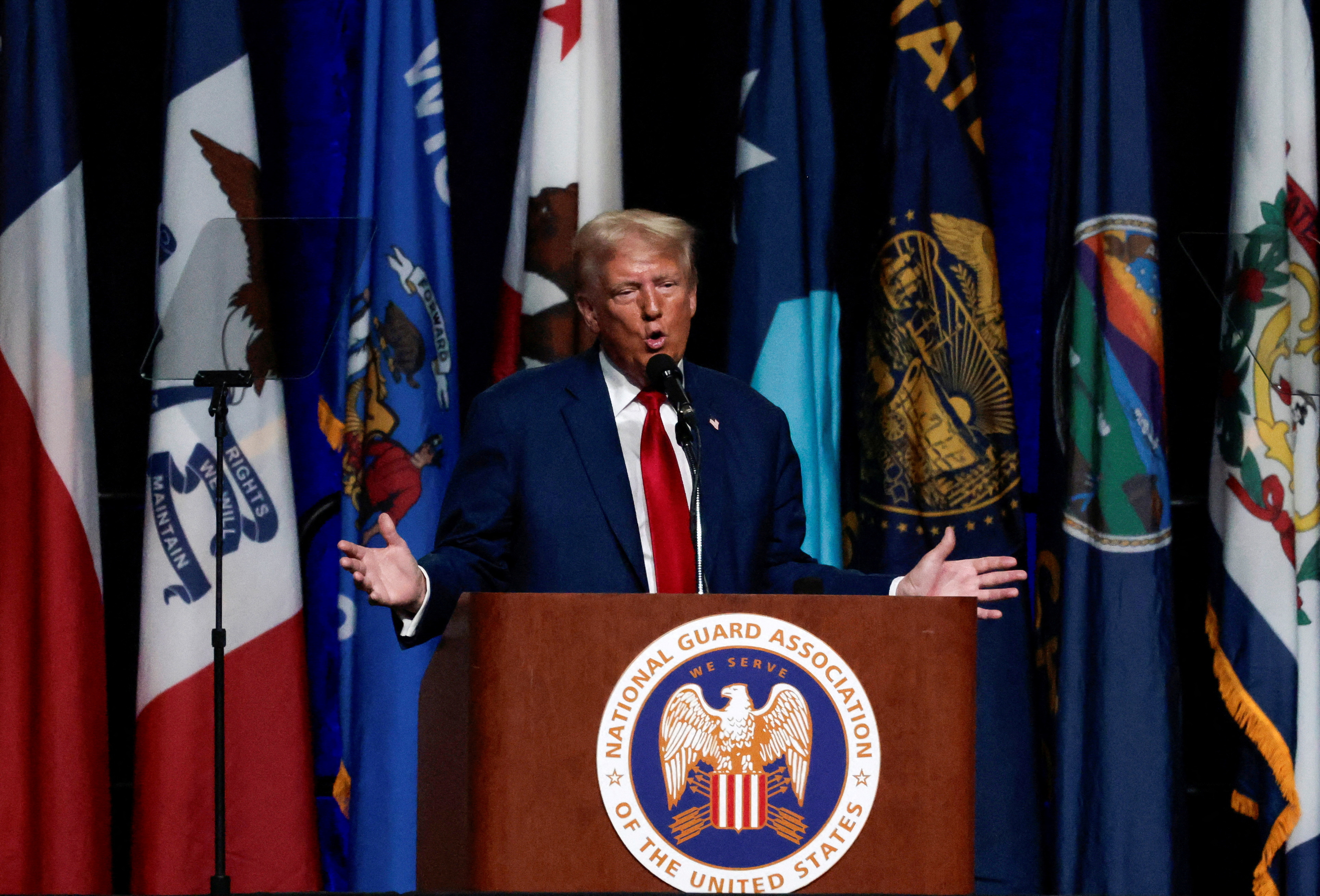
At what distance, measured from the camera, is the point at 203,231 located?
8.86 feet

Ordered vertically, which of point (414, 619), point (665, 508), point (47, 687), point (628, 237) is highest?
point (628, 237)

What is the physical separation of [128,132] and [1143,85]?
2.51 meters

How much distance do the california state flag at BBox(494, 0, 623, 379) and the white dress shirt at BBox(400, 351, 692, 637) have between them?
2.47ft

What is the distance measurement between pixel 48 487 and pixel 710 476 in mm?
1679

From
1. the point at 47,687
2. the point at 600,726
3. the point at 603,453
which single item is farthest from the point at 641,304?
the point at 47,687

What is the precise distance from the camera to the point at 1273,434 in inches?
112

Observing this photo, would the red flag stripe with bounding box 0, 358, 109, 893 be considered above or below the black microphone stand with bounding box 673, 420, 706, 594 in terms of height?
below

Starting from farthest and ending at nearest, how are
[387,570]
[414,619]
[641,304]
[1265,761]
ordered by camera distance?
[1265,761] → [641,304] → [414,619] → [387,570]

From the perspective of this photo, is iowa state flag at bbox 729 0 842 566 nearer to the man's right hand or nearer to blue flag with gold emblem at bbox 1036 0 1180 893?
blue flag with gold emblem at bbox 1036 0 1180 893

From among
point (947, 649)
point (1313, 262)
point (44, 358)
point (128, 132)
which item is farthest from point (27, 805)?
point (1313, 262)

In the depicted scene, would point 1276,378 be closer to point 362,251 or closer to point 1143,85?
point 1143,85

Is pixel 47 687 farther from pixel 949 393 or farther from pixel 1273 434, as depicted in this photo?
pixel 1273 434

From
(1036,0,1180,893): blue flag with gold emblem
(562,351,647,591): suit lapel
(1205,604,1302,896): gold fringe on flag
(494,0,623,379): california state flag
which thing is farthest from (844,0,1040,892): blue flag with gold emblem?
(562,351,647,591): suit lapel

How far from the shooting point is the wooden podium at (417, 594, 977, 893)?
1.28m
